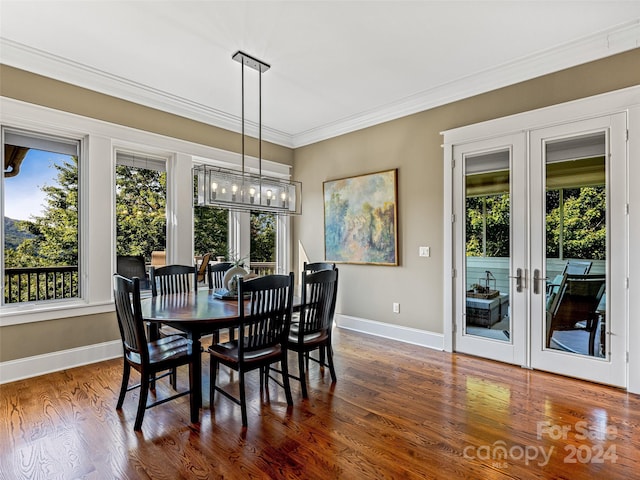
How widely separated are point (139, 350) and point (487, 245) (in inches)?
132

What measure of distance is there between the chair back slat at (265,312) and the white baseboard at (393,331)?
2135 millimetres

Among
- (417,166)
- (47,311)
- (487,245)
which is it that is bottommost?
(47,311)

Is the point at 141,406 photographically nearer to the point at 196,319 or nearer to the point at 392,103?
the point at 196,319

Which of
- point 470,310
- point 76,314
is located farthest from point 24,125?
point 470,310

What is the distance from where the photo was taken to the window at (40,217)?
3203 mm

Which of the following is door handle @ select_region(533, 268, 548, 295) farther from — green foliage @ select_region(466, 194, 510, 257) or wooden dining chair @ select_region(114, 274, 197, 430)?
wooden dining chair @ select_region(114, 274, 197, 430)

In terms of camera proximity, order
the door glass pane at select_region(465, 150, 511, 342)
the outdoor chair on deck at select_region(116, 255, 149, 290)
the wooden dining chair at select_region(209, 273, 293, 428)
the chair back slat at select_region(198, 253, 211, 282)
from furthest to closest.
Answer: the chair back slat at select_region(198, 253, 211, 282), the outdoor chair on deck at select_region(116, 255, 149, 290), the door glass pane at select_region(465, 150, 511, 342), the wooden dining chair at select_region(209, 273, 293, 428)

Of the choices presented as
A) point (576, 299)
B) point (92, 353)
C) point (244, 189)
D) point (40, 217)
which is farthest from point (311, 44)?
point (92, 353)

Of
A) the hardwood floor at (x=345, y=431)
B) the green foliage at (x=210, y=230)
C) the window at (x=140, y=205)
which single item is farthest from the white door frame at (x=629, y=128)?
the window at (x=140, y=205)

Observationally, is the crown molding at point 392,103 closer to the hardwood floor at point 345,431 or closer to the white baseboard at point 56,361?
the white baseboard at point 56,361

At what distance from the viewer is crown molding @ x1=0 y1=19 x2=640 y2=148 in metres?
2.93

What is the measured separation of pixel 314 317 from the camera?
2.94 m

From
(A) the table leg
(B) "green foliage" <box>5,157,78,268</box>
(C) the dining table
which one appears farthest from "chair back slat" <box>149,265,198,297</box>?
(A) the table leg

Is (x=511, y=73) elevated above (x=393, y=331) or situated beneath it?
elevated above
